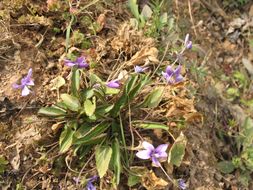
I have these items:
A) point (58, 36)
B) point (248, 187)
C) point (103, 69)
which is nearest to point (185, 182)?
point (248, 187)

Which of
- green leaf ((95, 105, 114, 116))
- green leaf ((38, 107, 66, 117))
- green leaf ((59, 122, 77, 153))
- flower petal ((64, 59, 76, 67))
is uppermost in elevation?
flower petal ((64, 59, 76, 67))

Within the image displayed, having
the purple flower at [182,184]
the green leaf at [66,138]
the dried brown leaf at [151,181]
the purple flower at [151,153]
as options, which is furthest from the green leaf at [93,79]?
the purple flower at [182,184]

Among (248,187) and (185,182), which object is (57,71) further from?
(248,187)

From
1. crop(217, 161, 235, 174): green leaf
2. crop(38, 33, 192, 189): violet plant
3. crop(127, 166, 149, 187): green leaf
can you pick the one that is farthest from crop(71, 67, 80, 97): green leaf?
crop(217, 161, 235, 174): green leaf

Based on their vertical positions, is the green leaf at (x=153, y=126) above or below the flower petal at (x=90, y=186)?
above

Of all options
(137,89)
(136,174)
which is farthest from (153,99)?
(136,174)

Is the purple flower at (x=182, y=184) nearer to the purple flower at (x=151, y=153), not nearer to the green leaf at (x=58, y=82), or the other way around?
the purple flower at (x=151, y=153)

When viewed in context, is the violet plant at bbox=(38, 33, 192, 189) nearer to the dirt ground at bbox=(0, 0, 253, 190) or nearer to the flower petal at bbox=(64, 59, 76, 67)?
the flower petal at bbox=(64, 59, 76, 67)
